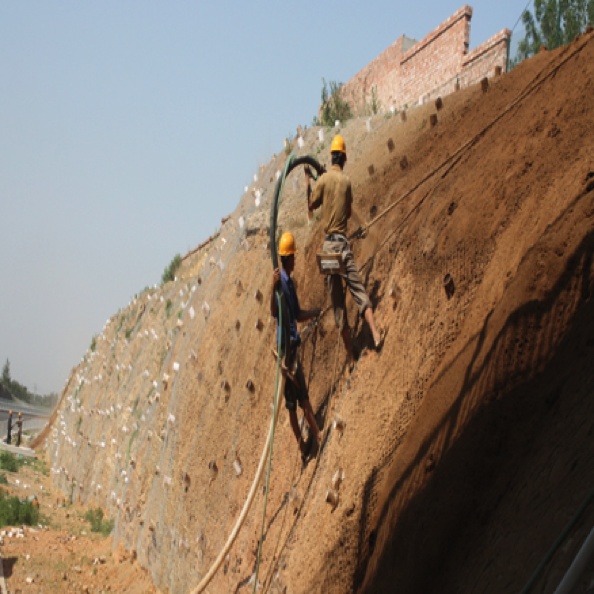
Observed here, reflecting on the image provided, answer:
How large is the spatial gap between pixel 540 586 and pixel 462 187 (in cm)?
429

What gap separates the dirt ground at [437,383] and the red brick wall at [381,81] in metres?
7.21

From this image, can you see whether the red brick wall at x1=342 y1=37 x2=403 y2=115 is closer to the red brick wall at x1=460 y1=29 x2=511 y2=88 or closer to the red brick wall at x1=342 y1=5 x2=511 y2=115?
the red brick wall at x1=342 y1=5 x2=511 y2=115

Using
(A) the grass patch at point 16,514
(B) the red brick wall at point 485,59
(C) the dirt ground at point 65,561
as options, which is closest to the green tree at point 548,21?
(B) the red brick wall at point 485,59

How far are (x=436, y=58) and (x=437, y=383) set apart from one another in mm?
12272

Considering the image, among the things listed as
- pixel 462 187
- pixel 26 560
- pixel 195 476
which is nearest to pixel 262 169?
pixel 195 476

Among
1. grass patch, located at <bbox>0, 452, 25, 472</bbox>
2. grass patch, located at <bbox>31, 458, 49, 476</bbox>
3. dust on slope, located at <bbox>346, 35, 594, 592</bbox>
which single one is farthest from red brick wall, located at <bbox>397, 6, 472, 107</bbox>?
grass patch, located at <bbox>31, 458, 49, 476</bbox>

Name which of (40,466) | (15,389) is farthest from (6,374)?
(40,466)

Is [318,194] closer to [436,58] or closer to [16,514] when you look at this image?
[436,58]

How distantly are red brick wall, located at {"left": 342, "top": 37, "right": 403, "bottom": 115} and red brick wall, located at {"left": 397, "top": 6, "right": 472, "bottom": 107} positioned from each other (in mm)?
350

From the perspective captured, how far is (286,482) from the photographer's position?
746cm

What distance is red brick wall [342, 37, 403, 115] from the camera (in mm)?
17391

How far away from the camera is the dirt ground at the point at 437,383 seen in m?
4.73

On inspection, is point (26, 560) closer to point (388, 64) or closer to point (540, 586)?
point (540, 586)

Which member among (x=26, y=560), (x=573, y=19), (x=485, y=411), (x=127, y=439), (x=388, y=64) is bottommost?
(x=26, y=560)
